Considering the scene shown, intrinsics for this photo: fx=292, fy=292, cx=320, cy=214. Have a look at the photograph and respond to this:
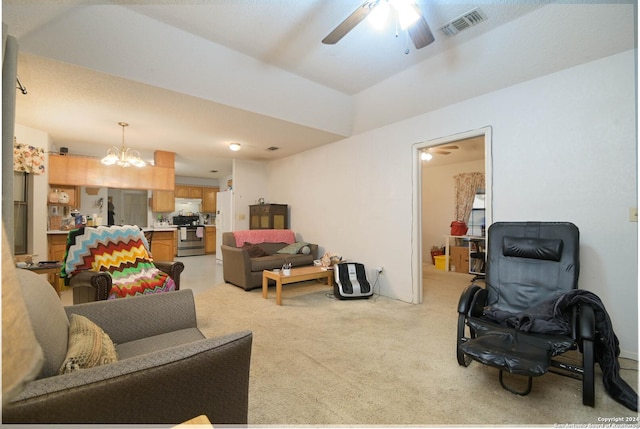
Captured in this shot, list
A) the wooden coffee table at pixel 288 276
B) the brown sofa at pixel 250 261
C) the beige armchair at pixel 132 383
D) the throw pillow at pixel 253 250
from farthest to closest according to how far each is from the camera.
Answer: the throw pillow at pixel 253 250 < the brown sofa at pixel 250 261 < the wooden coffee table at pixel 288 276 < the beige armchair at pixel 132 383

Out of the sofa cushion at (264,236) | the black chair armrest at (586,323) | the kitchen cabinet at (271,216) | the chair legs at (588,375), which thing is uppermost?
the kitchen cabinet at (271,216)

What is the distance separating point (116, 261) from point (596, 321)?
157 inches

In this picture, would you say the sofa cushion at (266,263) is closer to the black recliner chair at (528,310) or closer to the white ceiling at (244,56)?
the white ceiling at (244,56)

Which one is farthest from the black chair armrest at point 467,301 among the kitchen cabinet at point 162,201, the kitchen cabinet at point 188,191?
the kitchen cabinet at point 188,191

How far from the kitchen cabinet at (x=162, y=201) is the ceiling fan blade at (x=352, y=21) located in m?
5.76

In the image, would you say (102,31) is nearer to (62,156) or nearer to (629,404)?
(62,156)

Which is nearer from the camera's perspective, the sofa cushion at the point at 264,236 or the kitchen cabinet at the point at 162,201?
the sofa cushion at the point at 264,236

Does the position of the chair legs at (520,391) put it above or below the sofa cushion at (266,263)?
below

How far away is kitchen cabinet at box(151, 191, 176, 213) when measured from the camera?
6.74 metres

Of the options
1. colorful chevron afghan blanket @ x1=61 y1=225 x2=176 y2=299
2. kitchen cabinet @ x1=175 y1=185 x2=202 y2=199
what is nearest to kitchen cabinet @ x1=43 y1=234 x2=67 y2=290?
colorful chevron afghan blanket @ x1=61 y1=225 x2=176 y2=299

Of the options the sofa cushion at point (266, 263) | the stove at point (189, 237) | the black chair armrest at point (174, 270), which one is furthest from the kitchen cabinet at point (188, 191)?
the black chair armrest at point (174, 270)

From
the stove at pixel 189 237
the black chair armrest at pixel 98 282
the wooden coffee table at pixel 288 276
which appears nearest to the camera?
the black chair armrest at pixel 98 282

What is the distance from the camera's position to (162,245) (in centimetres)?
633

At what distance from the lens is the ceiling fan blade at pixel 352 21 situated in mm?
2002
